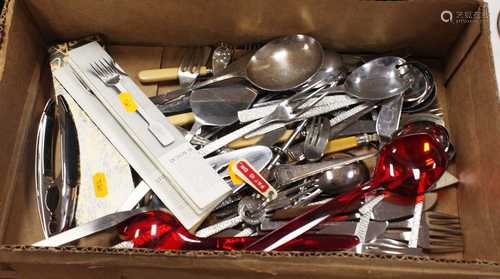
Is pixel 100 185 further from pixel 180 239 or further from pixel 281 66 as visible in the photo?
pixel 281 66

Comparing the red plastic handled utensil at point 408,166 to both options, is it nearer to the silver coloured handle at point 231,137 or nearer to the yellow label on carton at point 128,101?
the silver coloured handle at point 231,137

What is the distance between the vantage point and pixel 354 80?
0.73 m

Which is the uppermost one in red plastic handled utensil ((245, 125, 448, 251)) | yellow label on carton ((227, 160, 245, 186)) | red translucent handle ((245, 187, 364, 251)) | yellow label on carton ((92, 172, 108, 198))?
yellow label on carton ((92, 172, 108, 198))

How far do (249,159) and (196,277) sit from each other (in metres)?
0.18

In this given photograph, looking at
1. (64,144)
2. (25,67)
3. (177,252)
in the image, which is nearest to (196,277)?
(177,252)

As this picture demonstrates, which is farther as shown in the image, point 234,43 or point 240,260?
point 234,43

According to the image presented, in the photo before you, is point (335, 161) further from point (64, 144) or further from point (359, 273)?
point (64, 144)

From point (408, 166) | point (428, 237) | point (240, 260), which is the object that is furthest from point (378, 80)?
point (240, 260)

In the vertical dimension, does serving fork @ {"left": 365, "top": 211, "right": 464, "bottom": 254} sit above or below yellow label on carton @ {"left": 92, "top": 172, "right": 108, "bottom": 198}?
below

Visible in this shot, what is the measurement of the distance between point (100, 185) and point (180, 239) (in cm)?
14

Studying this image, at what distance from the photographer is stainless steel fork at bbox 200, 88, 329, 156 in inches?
27.0

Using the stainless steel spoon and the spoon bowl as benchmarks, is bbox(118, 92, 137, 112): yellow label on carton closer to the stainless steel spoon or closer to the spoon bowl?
the stainless steel spoon

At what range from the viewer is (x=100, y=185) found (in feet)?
2.20

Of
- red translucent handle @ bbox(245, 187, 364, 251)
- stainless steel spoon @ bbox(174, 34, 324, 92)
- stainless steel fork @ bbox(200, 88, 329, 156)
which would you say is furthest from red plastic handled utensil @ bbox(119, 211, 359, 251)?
stainless steel spoon @ bbox(174, 34, 324, 92)
